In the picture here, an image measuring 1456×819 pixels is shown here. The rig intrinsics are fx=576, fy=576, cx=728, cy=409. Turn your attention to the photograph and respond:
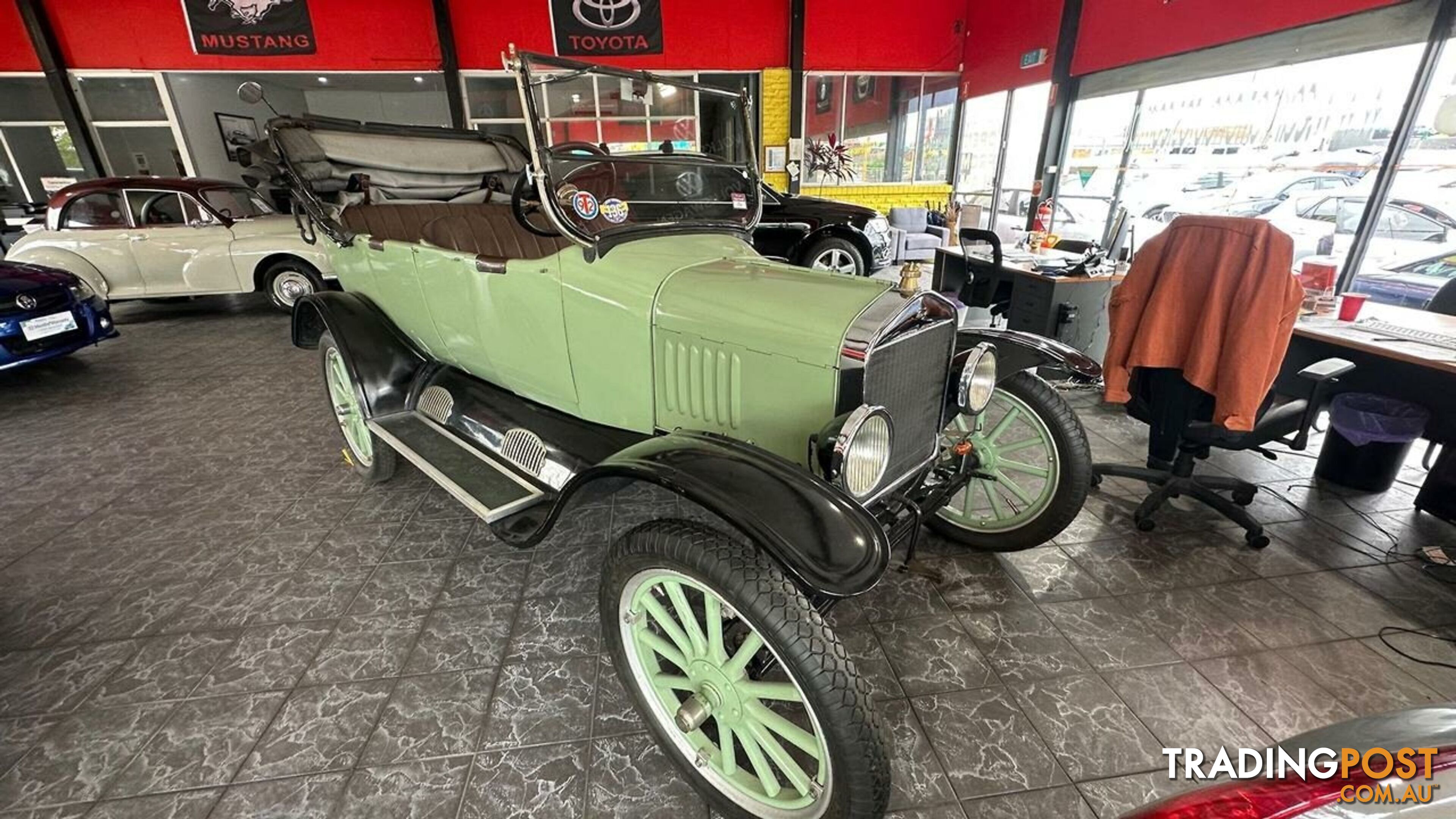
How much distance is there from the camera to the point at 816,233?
744cm

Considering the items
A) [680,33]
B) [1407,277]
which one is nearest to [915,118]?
[680,33]

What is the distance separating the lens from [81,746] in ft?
5.76

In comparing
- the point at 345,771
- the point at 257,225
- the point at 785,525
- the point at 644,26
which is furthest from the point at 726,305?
the point at 644,26

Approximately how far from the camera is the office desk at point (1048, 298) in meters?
4.23

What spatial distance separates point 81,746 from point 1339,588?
4514 millimetres

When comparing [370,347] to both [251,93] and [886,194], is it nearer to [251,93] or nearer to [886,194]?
[251,93]

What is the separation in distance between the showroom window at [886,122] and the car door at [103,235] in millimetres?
9924

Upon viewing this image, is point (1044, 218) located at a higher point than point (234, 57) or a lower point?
lower

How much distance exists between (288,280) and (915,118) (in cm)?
1099

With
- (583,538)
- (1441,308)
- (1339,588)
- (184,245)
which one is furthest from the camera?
(184,245)

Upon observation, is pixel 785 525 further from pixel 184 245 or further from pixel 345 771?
pixel 184 245

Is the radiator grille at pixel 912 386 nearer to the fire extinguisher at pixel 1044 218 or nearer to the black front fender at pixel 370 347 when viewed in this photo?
the black front fender at pixel 370 347

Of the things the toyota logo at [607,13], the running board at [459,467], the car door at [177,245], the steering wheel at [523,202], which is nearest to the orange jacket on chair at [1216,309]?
the steering wheel at [523,202]

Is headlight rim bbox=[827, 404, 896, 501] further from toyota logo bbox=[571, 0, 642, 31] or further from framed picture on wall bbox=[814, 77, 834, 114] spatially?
framed picture on wall bbox=[814, 77, 834, 114]
